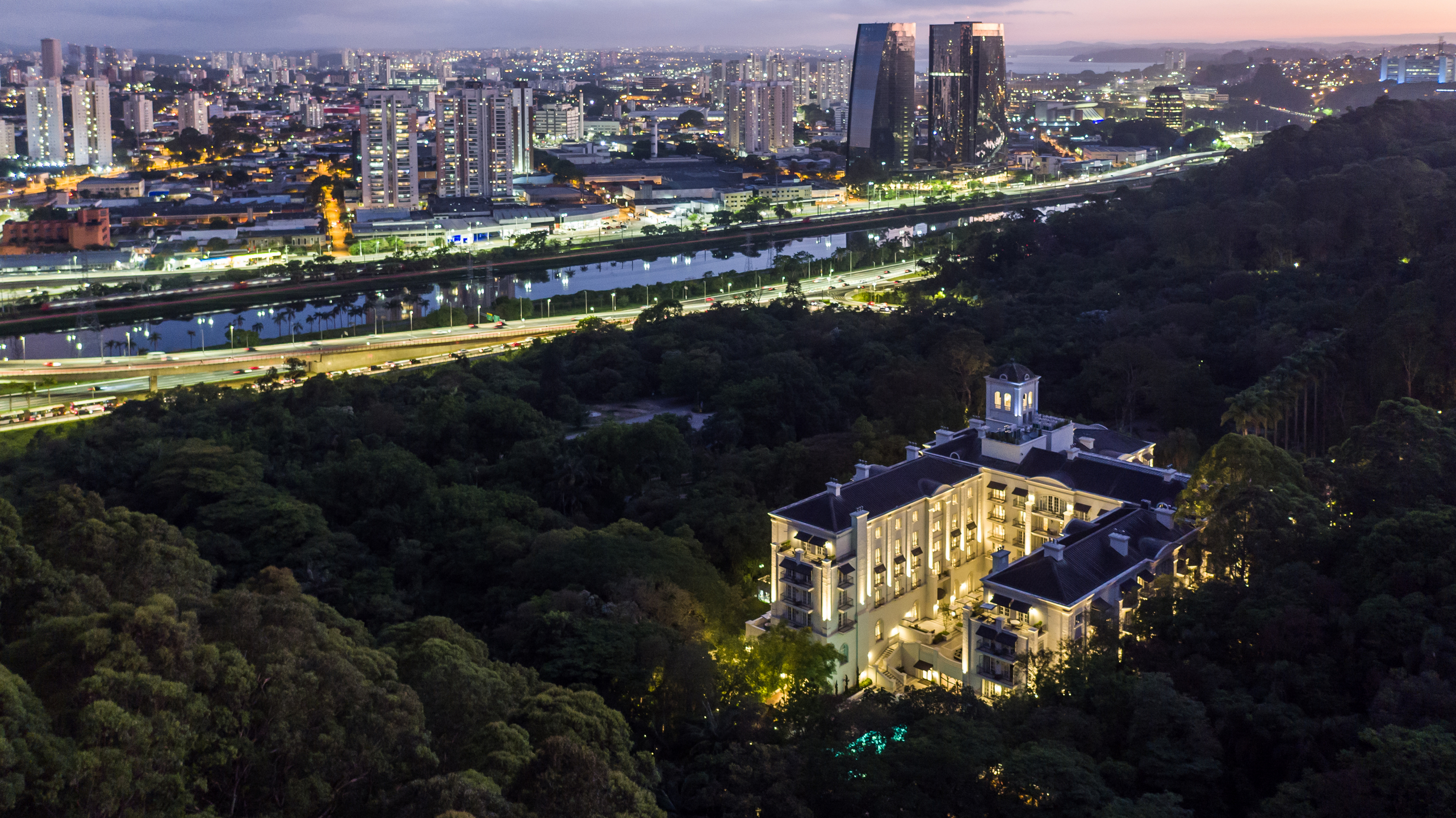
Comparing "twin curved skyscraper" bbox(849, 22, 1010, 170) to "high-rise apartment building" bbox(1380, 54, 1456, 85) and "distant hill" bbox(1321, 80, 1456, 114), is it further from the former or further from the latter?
"high-rise apartment building" bbox(1380, 54, 1456, 85)

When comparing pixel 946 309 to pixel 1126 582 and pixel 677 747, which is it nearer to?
pixel 1126 582

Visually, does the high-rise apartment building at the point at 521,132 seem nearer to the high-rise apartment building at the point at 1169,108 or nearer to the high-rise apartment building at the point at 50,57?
the high-rise apartment building at the point at 1169,108

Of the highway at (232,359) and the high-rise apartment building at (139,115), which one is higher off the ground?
the high-rise apartment building at (139,115)

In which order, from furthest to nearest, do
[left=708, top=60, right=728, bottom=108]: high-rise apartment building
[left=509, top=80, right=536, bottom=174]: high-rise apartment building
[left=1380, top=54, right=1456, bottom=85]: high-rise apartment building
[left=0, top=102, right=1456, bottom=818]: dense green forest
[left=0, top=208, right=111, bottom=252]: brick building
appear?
[left=708, top=60, right=728, bottom=108]: high-rise apartment building
[left=509, top=80, right=536, bottom=174]: high-rise apartment building
[left=1380, top=54, right=1456, bottom=85]: high-rise apartment building
[left=0, top=208, right=111, bottom=252]: brick building
[left=0, top=102, right=1456, bottom=818]: dense green forest

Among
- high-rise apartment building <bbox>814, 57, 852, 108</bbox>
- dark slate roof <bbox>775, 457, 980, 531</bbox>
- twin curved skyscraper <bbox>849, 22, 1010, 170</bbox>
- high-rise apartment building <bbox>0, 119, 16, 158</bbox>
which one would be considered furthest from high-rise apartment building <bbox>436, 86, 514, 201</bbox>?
high-rise apartment building <bbox>814, 57, 852, 108</bbox>

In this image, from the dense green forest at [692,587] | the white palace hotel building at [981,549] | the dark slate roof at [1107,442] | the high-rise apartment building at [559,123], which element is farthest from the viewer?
the high-rise apartment building at [559,123]

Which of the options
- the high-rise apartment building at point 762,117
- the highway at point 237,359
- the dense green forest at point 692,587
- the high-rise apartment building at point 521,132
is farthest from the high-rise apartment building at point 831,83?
the dense green forest at point 692,587
